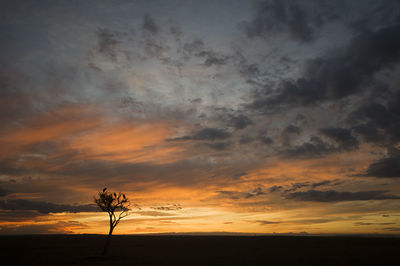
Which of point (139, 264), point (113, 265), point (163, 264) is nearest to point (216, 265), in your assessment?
point (163, 264)

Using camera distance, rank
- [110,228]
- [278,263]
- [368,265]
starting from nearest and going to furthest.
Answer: [368,265] → [278,263] → [110,228]

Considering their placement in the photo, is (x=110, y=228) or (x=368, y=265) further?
(x=110, y=228)

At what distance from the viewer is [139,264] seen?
39.1 m

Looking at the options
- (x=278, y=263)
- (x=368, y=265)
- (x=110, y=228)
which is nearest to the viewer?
(x=368, y=265)

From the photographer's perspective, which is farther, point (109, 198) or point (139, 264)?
point (109, 198)

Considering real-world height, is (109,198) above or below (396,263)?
above

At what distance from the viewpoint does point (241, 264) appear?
3866 centimetres

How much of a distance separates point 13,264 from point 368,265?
4949 cm

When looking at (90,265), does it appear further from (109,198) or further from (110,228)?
(109,198)

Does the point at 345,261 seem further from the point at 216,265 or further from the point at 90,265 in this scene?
the point at 90,265

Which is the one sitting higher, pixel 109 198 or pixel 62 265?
pixel 109 198

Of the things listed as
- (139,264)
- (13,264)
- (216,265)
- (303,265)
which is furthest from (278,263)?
(13,264)

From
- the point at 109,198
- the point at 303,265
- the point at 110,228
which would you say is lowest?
the point at 303,265

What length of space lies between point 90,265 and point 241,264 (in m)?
20.5
